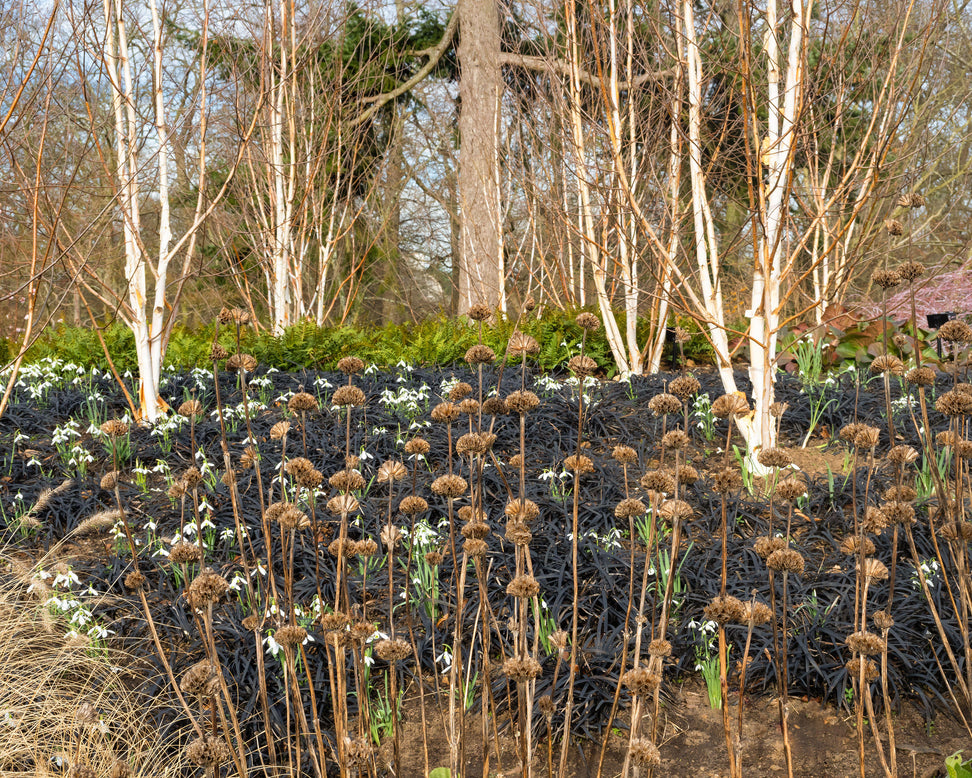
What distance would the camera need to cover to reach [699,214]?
438 cm

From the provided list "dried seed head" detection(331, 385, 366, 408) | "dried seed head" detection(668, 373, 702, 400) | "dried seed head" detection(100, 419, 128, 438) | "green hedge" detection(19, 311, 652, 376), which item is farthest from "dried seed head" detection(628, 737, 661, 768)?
"green hedge" detection(19, 311, 652, 376)

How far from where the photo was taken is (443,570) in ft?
11.1

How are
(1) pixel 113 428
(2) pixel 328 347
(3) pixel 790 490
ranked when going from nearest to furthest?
(3) pixel 790 490
(1) pixel 113 428
(2) pixel 328 347

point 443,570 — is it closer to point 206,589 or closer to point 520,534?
point 520,534

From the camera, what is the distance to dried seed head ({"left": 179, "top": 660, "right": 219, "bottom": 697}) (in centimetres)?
145

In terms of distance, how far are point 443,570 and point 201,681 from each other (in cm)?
196

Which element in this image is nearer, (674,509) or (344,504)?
(674,509)

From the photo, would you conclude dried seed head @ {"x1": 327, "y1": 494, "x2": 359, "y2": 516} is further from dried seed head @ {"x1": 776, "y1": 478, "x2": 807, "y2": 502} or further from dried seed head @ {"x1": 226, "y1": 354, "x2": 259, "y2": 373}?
dried seed head @ {"x1": 776, "y1": 478, "x2": 807, "y2": 502}

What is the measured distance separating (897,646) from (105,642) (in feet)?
9.48

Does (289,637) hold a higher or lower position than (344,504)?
lower

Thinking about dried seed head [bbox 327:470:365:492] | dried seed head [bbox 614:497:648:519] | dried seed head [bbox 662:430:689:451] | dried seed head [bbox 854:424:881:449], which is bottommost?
dried seed head [bbox 614:497:648:519]

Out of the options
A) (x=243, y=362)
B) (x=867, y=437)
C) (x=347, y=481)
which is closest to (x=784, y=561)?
(x=867, y=437)

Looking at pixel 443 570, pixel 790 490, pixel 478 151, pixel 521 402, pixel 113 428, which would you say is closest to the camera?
pixel 790 490

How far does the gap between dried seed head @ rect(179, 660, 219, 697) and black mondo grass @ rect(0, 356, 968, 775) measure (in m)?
0.07
